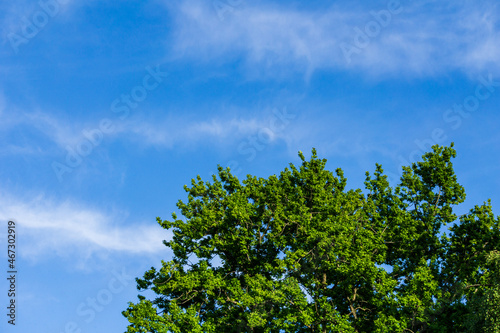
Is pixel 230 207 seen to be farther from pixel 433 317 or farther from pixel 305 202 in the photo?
pixel 433 317

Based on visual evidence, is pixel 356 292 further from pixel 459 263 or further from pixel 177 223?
pixel 177 223

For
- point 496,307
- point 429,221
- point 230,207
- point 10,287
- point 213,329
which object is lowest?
point 496,307

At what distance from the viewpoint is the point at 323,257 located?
33.1m

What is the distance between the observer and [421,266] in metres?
33.0

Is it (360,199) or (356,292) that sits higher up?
(360,199)

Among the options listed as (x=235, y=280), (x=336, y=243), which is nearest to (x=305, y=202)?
(x=336, y=243)

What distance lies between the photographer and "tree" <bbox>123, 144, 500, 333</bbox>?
3138cm

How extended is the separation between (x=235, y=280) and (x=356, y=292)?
7.93 metres

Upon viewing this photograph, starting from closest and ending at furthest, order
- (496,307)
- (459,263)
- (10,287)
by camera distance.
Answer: (496,307) → (10,287) → (459,263)

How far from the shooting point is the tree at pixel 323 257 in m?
31.4

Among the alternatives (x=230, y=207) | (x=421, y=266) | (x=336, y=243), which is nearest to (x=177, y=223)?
(x=230, y=207)

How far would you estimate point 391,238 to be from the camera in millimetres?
35000

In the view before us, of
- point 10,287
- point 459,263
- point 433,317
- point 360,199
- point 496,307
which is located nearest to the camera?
point 496,307

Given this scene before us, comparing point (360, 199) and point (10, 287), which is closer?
point (10, 287)
